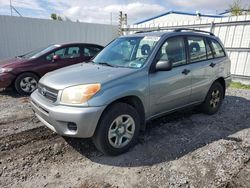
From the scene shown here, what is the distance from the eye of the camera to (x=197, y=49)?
439 centimetres

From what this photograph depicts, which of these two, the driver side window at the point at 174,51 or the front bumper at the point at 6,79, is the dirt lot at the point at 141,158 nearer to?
the driver side window at the point at 174,51

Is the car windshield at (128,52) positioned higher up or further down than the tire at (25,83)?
higher up

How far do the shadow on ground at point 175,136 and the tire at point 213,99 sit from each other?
0.50 feet

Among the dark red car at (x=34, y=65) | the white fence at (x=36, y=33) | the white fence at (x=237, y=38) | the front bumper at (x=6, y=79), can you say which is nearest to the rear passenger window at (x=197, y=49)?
the dark red car at (x=34, y=65)

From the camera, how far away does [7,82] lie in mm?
6129

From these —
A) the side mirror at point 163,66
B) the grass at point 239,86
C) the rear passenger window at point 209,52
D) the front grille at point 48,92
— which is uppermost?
the rear passenger window at point 209,52

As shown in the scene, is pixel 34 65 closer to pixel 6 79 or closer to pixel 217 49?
pixel 6 79

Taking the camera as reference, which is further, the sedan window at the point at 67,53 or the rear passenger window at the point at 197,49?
the sedan window at the point at 67,53

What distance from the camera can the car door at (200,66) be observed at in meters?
4.19

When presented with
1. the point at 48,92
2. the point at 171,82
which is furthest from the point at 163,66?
the point at 48,92

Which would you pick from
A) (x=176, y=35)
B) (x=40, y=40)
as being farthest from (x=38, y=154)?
(x=40, y=40)

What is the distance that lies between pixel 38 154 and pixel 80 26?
10684 mm

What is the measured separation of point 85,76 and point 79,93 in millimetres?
403

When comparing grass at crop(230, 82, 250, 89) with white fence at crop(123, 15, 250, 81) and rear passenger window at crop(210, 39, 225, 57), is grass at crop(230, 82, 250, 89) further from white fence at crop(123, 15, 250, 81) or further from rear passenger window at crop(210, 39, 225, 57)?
rear passenger window at crop(210, 39, 225, 57)
